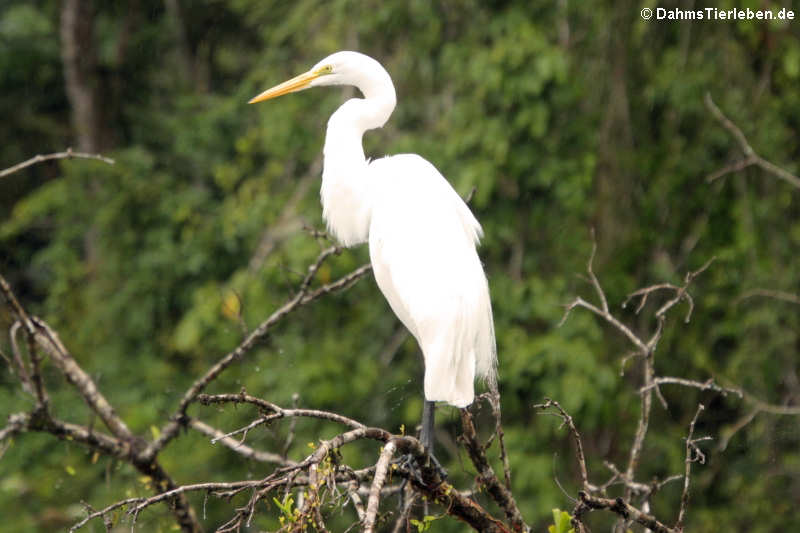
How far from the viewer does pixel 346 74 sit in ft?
8.83

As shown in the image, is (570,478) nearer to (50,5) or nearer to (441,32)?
(441,32)

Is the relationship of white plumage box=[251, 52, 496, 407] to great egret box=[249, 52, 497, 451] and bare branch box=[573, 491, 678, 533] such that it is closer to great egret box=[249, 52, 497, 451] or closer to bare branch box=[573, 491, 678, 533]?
great egret box=[249, 52, 497, 451]

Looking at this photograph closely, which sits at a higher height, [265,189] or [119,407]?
[265,189]

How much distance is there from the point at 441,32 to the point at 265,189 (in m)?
1.25

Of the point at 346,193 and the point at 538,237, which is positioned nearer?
the point at 346,193

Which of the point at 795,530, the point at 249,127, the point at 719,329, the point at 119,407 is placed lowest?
the point at 795,530

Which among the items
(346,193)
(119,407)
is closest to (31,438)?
(119,407)

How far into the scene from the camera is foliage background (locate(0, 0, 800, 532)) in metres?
4.16

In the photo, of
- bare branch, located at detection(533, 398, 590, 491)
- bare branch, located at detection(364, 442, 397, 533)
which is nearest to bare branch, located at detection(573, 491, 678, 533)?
bare branch, located at detection(533, 398, 590, 491)

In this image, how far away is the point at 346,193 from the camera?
2729 mm

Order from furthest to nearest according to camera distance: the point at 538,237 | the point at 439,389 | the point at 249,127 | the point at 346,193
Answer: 1. the point at 249,127
2. the point at 538,237
3. the point at 346,193
4. the point at 439,389

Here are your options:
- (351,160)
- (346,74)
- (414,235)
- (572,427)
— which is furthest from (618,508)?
(346,74)

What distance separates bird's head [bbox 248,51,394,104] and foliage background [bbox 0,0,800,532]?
39.7 inches

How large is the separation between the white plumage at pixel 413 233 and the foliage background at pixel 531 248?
926mm
